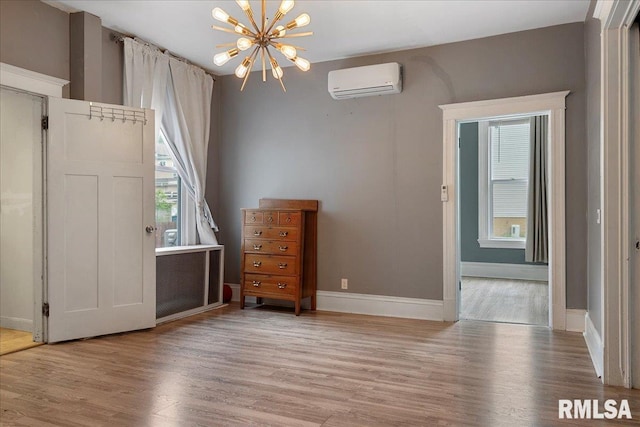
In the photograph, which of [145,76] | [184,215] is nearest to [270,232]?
[184,215]

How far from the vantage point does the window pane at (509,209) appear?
7438 millimetres

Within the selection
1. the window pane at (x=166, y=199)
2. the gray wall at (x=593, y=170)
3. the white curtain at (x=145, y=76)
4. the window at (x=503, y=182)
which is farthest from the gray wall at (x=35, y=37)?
the window at (x=503, y=182)

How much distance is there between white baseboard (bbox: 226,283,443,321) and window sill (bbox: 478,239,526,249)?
3.37 m

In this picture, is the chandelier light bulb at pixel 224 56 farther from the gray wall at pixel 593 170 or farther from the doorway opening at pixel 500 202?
the doorway opening at pixel 500 202

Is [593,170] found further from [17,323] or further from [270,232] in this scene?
[17,323]

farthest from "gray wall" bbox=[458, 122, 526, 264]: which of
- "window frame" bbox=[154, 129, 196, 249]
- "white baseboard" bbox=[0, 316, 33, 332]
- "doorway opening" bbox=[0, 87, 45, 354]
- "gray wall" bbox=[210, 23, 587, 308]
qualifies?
"white baseboard" bbox=[0, 316, 33, 332]

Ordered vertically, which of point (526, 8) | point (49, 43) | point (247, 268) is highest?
point (526, 8)

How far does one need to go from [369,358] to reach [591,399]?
1404 millimetres

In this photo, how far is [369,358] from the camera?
338cm

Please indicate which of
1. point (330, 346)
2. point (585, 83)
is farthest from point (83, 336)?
point (585, 83)

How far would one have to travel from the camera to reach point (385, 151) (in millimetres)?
4887

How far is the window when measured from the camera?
7.40 meters

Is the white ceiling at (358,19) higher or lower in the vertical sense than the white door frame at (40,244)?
higher

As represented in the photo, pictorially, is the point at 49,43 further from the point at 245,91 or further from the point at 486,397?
the point at 486,397
